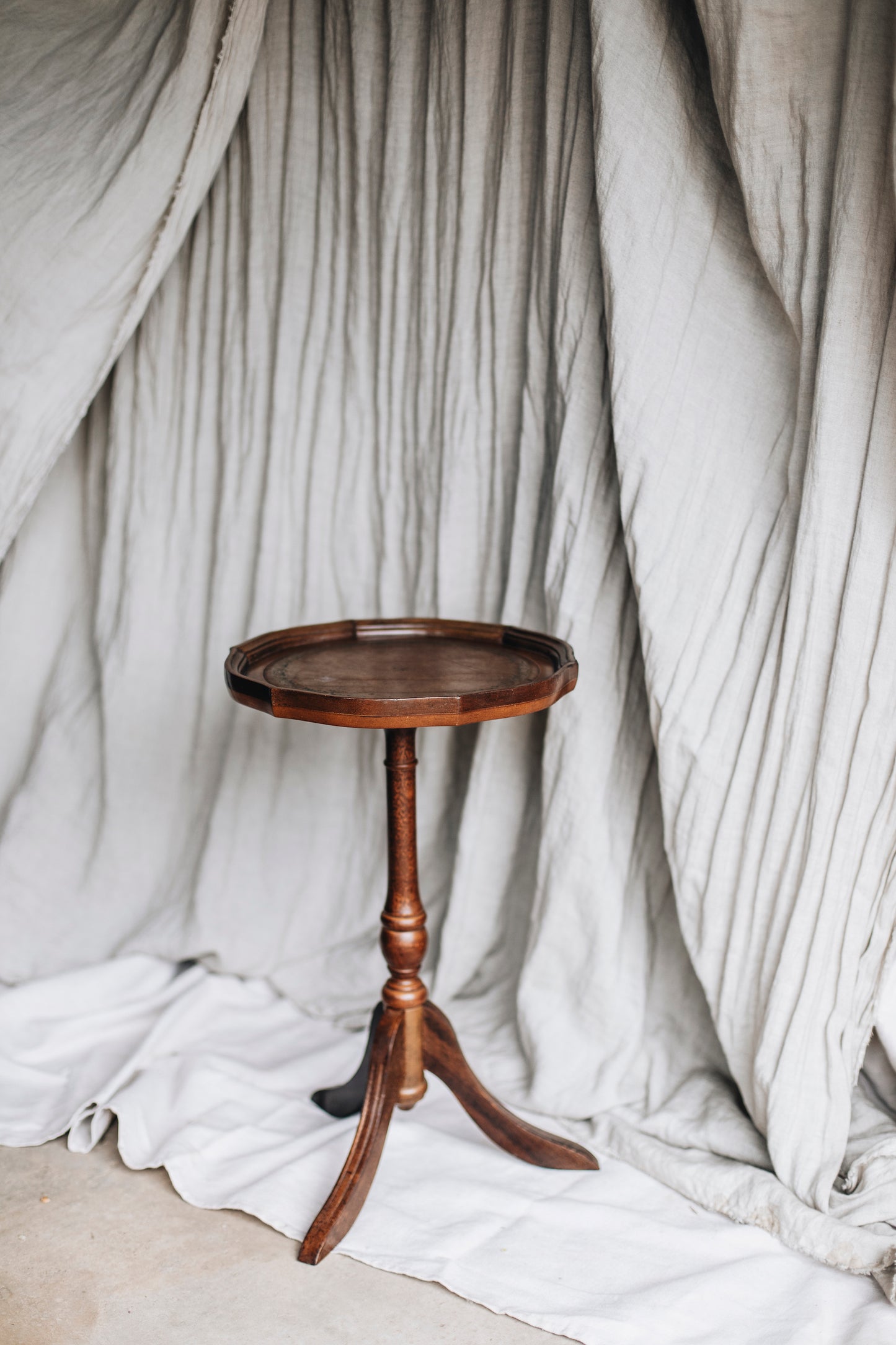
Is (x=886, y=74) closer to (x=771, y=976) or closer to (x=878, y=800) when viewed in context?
(x=878, y=800)

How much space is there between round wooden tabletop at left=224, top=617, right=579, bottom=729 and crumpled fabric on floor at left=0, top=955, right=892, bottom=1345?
67cm

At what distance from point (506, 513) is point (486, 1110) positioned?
909mm

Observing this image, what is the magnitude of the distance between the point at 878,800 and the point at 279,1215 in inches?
37.1

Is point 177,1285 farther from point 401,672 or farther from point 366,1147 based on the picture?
point 401,672

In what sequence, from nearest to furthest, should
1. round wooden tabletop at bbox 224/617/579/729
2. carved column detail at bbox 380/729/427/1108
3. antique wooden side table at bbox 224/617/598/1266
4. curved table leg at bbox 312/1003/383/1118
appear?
round wooden tabletop at bbox 224/617/579/729 < antique wooden side table at bbox 224/617/598/1266 < carved column detail at bbox 380/729/427/1108 < curved table leg at bbox 312/1003/383/1118

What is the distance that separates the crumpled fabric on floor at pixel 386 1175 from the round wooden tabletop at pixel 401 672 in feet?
2.21

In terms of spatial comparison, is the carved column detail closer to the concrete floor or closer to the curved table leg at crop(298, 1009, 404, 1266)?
the curved table leg at crop(298, 1009, 404, 1266)

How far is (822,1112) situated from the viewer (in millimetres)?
1407

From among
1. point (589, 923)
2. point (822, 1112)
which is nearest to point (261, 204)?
point (589, 923)

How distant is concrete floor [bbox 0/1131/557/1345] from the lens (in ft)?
4.00

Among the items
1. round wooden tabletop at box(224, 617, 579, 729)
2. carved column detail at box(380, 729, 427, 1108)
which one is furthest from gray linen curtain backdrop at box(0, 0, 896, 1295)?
carved column detail at box(380, 729, 427, 1108)

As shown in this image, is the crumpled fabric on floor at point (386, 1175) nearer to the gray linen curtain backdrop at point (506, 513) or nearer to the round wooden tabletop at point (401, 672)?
the gray linen curtain backdrop at point (506, 513)

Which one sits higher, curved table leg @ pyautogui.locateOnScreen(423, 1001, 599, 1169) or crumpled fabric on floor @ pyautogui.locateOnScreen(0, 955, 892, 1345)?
curved table leg @ pyautogui.locateOnScreen(423, 1001, 599, 1169)

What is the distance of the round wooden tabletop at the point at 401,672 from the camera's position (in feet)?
3.85
